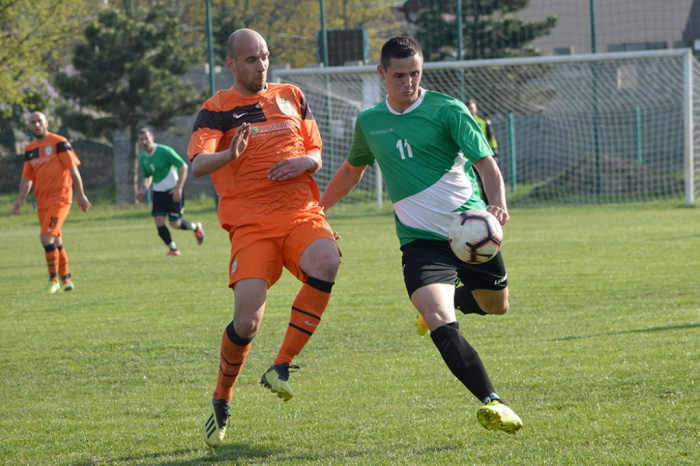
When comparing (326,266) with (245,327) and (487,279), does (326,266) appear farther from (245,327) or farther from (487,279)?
(487,279)

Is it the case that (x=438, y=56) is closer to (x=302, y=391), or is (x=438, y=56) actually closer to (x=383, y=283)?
(x=383, y=283)

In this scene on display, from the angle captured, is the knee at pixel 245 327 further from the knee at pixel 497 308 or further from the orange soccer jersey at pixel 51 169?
the orange soccer jersey at pixel 51 169

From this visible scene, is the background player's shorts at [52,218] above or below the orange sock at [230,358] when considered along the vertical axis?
above

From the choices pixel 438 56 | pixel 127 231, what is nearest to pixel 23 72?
pixel 127 231

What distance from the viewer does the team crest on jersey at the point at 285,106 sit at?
4883mm

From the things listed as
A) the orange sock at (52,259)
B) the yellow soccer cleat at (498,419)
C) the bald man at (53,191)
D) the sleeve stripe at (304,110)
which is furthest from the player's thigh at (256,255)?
the orange sock at (52,259)

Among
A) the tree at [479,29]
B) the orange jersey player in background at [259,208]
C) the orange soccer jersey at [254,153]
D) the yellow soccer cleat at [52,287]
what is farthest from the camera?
the tree at [479,29]

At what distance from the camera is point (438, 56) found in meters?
25.2

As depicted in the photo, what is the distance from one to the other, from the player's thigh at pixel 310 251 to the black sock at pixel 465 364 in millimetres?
900

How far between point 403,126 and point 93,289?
7.29 meters

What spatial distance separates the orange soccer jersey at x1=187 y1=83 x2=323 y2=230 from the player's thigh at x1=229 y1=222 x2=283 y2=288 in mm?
89

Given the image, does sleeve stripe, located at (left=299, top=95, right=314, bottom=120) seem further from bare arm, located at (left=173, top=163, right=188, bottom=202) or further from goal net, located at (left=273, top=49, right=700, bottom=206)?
goal net, located at (left=273, top=49, right=700, bottom=206)

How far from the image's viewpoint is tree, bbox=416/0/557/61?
79.8 ft

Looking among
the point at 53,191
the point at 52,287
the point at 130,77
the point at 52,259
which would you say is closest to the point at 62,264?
the point at 52,259
